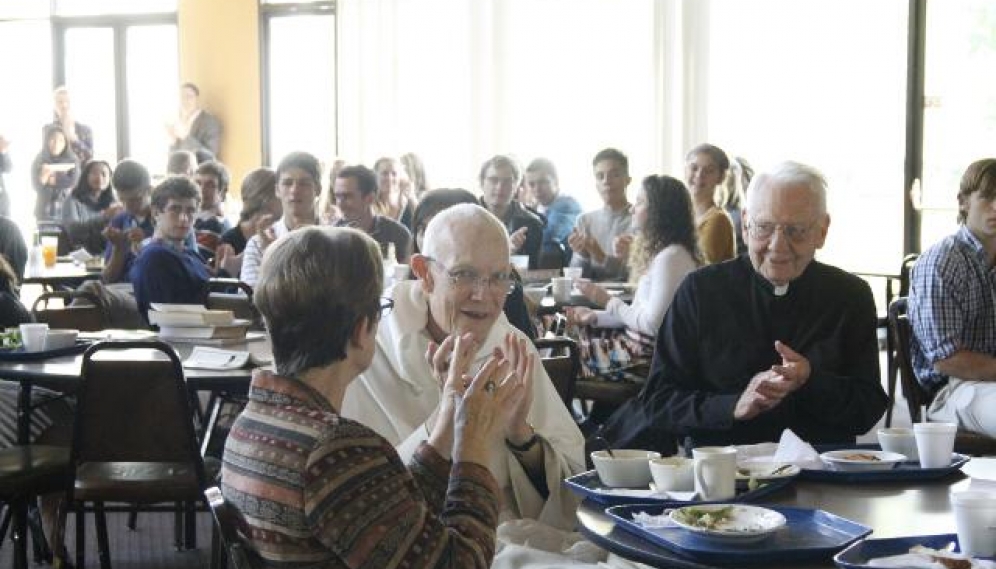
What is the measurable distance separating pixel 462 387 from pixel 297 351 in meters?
0.32

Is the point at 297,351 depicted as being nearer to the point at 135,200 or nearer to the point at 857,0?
the point at 135,200

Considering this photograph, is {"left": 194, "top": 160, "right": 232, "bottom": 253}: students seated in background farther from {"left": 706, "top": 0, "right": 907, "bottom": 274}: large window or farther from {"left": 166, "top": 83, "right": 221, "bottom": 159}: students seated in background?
{"left": 166, "top": 83, "right": 221, "bottom": 159}: students seated in background

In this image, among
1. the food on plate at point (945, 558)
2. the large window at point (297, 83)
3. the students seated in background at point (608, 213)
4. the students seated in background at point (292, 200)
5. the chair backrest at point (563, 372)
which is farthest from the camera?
the large window at point (297, 83)

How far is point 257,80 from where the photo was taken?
42.3ft

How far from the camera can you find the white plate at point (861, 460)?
2559 millimetres

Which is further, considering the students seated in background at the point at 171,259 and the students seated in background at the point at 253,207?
the students seated in background at the point at 253,207

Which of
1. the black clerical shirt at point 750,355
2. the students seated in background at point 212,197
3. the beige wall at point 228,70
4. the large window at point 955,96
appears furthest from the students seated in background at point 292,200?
the beige wall at point 228,70

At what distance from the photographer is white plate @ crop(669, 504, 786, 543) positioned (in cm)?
203

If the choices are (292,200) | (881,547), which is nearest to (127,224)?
(292,200)

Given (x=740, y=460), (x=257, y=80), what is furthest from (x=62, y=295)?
(x=257, y=80)

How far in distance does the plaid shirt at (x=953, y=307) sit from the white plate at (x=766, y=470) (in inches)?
83.5

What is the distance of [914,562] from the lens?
1.93 meters

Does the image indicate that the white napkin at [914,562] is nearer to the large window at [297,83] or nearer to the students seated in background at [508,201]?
the students seated in background at [508,201]

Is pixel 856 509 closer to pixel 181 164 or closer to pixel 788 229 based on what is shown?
pixel 788 229
